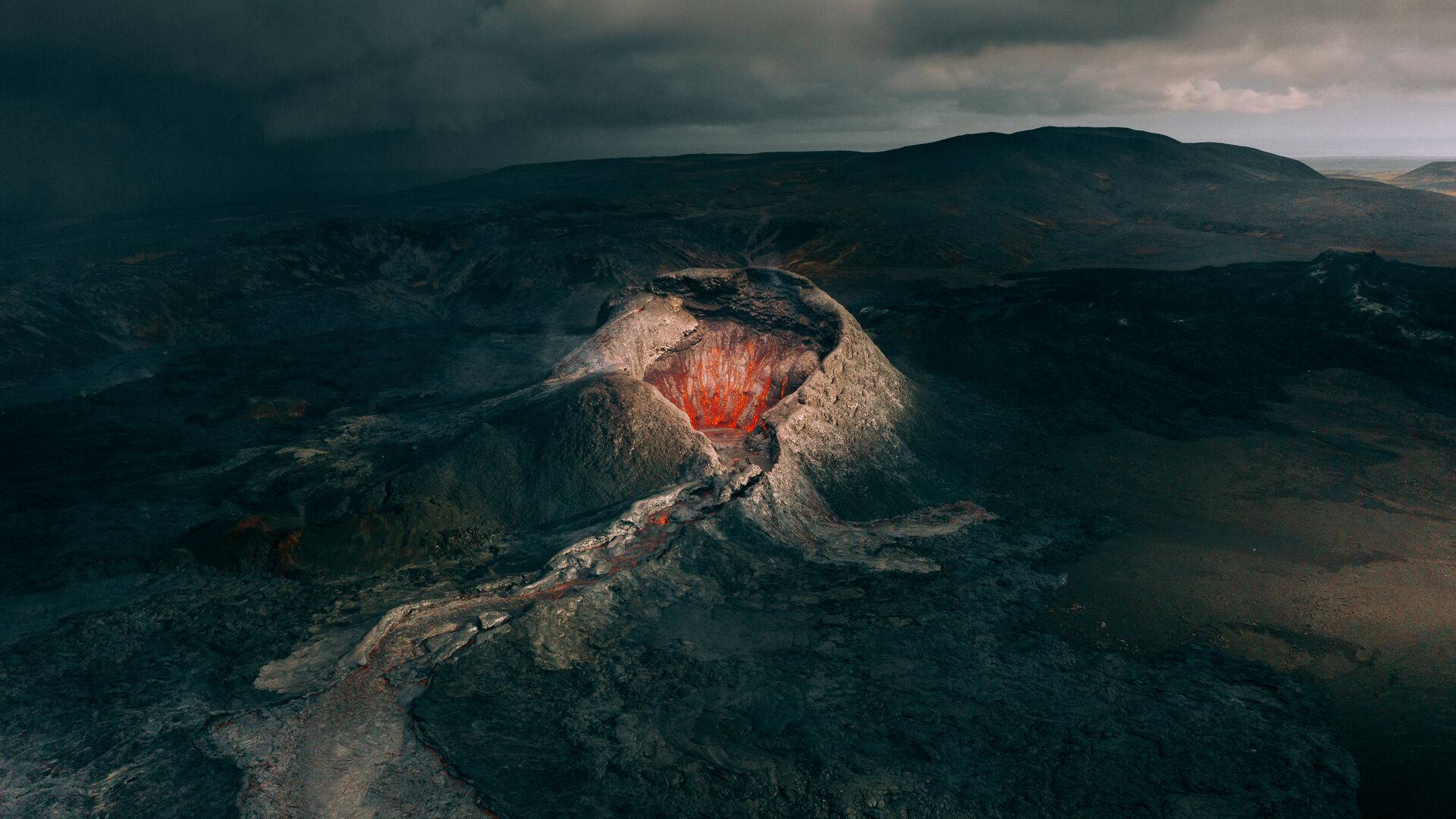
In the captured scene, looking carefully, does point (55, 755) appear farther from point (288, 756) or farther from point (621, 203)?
point (621, 203)

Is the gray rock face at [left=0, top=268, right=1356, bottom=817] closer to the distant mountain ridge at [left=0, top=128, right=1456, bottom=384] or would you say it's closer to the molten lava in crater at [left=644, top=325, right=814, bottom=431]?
the molten lava in crater at [left=644, top=325, right=814, bottom=431]

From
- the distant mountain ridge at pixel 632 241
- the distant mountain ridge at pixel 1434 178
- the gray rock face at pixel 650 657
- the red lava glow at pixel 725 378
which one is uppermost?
the distant mountain ridge at pixel 1434 178

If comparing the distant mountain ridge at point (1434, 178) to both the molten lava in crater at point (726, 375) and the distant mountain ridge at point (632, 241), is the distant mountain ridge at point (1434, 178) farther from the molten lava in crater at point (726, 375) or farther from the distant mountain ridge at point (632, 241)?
the molten lava in crater at point (726, 375)

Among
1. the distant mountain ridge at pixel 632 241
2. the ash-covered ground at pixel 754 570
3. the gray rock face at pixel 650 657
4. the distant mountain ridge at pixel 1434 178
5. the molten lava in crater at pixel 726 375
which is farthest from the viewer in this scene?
the distant mountain ridge at pixel 1434 178

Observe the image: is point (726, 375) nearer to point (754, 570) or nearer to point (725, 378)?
point (725, 378)

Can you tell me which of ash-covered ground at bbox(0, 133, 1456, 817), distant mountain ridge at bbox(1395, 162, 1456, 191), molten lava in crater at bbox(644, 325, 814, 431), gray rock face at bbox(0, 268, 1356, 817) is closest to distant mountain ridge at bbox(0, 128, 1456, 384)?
ash-covered ground at bbox(0, 133, 1456, 817)

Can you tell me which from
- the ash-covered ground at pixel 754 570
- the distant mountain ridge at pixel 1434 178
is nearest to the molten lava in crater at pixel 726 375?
the ash-covered ground at pixel 754 570

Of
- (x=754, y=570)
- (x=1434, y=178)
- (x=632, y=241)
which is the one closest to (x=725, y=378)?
(x=754, y=570)
